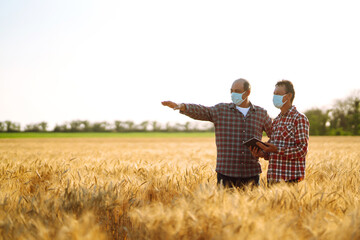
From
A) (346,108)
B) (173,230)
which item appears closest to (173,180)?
(173,230)

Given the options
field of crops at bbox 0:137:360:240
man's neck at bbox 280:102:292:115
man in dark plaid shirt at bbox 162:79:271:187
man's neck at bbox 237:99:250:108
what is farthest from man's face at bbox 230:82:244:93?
field of crops at bbox 0:137:360:240

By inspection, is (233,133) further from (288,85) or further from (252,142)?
(288,85)

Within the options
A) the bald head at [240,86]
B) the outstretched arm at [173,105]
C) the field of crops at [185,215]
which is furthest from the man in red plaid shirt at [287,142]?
the outstretched arm at [173,105]

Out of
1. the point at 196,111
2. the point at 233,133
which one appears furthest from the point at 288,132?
the point at 196,111

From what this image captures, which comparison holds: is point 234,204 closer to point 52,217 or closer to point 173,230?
point 173,230

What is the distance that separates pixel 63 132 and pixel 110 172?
227 ft

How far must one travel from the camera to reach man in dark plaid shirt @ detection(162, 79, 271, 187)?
3396mm

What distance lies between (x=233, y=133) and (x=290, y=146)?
69cm

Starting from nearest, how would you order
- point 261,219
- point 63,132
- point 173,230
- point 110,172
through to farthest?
1. point 173,230
2. point 261,219
3. point 110,172
4. point 63,132

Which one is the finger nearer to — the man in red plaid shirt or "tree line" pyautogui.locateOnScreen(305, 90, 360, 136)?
the man in red plaid shirt

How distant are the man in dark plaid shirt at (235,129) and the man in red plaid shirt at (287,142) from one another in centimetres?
23

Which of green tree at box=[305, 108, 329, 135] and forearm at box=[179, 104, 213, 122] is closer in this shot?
forearm at box=[179, 104, 213, 122]

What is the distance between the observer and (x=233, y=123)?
345cm

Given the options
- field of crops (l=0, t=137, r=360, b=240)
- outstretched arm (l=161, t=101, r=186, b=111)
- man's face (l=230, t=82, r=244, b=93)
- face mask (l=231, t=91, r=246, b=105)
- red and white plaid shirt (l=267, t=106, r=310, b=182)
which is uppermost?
man's face (l=230, t=82, r=244, b=93)
